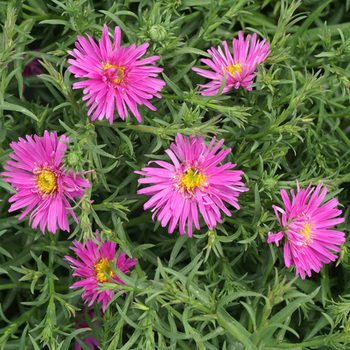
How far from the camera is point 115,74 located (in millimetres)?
1248

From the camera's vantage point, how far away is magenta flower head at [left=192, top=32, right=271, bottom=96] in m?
1.39

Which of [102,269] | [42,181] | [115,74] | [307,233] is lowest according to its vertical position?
[102,269]

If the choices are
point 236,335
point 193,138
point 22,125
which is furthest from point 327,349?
point 22,125

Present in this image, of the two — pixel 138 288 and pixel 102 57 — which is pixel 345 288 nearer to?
pixel 138 288

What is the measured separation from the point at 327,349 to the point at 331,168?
0.60 m

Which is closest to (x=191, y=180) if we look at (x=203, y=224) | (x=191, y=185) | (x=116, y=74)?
(x=191, y=185)

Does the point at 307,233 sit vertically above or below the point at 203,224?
above

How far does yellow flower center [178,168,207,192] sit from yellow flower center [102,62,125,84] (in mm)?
310

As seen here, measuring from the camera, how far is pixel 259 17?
2.00 m

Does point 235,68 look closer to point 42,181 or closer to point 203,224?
point 203,224

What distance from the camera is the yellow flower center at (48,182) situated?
132 cm

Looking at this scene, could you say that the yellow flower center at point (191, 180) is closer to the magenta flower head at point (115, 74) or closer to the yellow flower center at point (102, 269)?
the magenta flower head at point (115, 74)

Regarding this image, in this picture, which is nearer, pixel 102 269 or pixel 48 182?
pixel 48 182

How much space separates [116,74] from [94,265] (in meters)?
0.58
